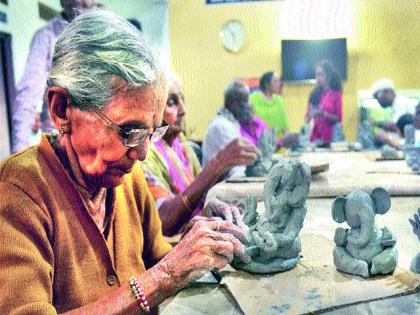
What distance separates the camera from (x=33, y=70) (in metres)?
1.36

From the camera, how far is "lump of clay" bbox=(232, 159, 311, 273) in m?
1.40

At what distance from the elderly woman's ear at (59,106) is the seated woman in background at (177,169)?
29.4 inches

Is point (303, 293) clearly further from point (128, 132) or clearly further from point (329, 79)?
point (329, 79)

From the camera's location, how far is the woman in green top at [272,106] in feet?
8.96

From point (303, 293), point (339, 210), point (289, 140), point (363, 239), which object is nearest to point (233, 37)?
point (339, 210)

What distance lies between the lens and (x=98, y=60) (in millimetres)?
Answer: 880

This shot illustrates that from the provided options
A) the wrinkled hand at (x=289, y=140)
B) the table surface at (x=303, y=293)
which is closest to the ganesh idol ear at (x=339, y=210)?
the table surface at (x=303, y=293)

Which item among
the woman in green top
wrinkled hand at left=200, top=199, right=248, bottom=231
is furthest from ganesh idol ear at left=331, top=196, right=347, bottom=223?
the woman in green top

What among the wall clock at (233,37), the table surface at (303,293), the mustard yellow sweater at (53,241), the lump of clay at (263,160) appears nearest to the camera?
the mustard yellow sweater at (53,241)

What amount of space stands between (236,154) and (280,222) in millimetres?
692

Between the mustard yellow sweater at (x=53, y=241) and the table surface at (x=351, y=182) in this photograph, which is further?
the table surface at (x=351, y=182)

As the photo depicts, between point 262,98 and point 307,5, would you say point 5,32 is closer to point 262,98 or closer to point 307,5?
point 307,5

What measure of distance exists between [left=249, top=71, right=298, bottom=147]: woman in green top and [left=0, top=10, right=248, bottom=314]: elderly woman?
1.55m

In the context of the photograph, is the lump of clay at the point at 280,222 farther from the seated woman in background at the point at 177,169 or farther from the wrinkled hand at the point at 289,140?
the wrinkled hand at the point at 289,140
